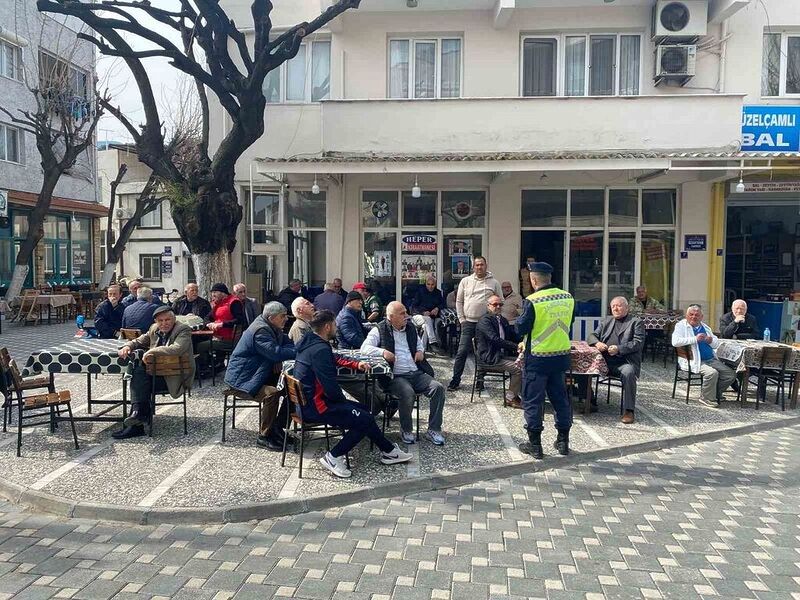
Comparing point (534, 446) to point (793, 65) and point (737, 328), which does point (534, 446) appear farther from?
point (793, 65)

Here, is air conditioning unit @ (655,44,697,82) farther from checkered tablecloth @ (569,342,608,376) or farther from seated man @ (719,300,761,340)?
checkered tablecloth @ (569,342,608,376)

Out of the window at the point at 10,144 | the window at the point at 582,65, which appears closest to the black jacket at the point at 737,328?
the window at the point at 582,65

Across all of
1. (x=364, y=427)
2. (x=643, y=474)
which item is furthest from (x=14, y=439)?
(x=643, y=474)

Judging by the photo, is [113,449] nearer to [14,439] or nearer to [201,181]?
[14,439]

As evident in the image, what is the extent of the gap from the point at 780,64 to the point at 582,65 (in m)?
4.15

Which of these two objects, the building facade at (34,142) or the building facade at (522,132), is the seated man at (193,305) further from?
the building facade at (34,142)

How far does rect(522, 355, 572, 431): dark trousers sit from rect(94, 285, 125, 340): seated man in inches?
251

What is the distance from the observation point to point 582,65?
12.8 m

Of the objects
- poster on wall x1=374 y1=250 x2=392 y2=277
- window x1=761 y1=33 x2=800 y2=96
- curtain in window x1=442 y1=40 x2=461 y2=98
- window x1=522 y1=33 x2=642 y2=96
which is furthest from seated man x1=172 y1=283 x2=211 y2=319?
window x1=761 y1=33 x2=800 y2=96

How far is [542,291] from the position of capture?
19.5 feet

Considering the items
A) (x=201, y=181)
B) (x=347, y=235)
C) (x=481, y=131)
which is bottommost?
(x=347, y=235)

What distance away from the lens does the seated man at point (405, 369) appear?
6270 mm

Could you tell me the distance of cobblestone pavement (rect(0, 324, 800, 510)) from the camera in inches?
197

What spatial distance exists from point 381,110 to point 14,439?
28.8 ft
